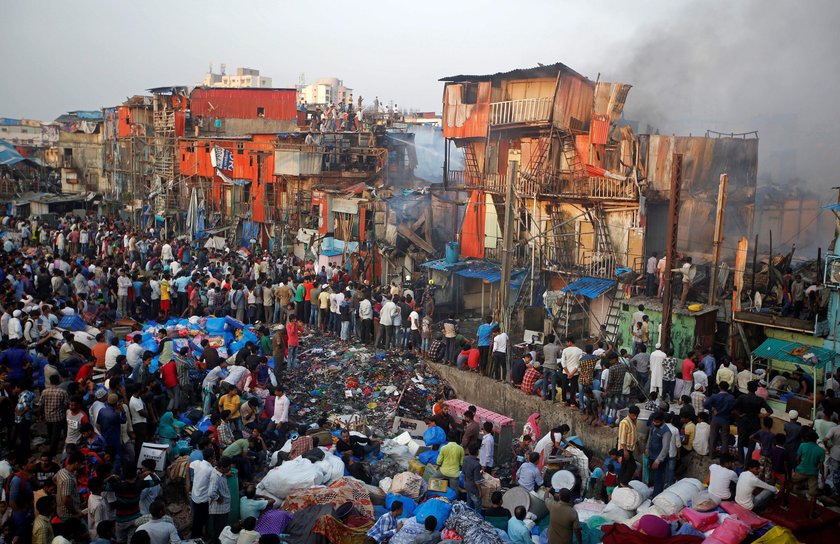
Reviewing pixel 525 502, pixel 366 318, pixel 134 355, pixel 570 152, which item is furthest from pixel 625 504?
pixel 570 152

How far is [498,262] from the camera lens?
2317cm

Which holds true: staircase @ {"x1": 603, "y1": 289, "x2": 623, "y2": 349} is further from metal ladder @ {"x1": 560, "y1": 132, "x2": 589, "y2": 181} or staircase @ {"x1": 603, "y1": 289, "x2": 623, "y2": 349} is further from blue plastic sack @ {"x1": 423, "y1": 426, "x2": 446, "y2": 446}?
blue plastic sack @ {"x1": 423, "y1": 426, "x2": 446, "y2": 446}

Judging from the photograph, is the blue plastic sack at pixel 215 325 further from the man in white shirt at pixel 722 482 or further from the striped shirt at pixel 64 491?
the man in white shirt at pixel 722 482

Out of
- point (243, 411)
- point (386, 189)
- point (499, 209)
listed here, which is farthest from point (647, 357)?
point (386, 189)

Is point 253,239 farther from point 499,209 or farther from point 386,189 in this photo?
point 499,209

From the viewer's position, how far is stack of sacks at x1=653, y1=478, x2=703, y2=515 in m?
9.46

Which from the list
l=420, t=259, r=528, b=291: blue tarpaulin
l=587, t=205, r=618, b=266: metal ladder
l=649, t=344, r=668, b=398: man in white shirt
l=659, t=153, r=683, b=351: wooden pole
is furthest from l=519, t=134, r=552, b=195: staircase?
l=649, t=344, r=668, b=398: man in white shirt

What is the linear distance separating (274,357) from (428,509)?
7.15 meters

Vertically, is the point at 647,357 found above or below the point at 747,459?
above

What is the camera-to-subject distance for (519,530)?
859cm

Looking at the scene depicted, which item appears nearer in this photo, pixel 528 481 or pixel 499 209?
pixel 528 481

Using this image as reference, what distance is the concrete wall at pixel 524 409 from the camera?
12.6 metres

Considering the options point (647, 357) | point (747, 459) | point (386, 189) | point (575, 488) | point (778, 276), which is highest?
point (386, 189)

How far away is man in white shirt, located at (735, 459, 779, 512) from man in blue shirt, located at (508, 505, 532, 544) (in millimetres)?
2934
